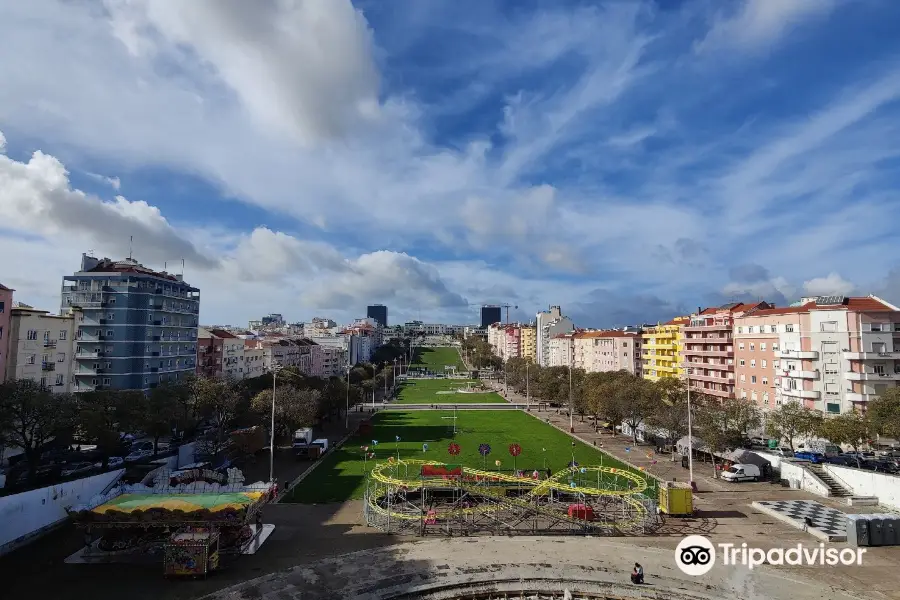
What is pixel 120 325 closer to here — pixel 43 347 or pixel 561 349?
pixel 43 347

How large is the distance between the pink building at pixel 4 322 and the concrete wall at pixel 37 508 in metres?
23.8

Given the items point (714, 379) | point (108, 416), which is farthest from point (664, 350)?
point (108, 416)

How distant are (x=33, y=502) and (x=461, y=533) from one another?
71.0 feet

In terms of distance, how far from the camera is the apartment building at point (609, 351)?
304ft

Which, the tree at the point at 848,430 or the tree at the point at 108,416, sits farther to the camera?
the tree at the point at 108,416

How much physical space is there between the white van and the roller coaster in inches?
425

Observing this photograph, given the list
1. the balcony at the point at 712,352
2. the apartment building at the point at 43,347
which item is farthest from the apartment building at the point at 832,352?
the apartment building at the point at 43,347

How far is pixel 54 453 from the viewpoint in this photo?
143ft

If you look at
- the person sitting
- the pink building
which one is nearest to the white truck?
the pink building

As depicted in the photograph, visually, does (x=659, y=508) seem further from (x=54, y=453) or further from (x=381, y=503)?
(x=54, y=453)

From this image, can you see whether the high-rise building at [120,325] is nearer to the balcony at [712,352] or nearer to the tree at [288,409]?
the tree at [288,409]

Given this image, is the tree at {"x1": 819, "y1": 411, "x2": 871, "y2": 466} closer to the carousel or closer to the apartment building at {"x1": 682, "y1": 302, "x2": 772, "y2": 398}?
the apartment building at {"x1": 682, "y1": 302, "x2": 772, "y2": 398}

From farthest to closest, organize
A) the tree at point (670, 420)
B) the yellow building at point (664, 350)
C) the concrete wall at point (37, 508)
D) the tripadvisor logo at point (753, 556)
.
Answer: the yellow building at point (664, 350) → the tree at point (670, 420) → the concrete wall at point (37, 508) → the tripadvisor logo at point (753, 556)

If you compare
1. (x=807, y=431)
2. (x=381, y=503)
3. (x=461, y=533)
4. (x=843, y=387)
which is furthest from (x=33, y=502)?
(x=843, y=387)
